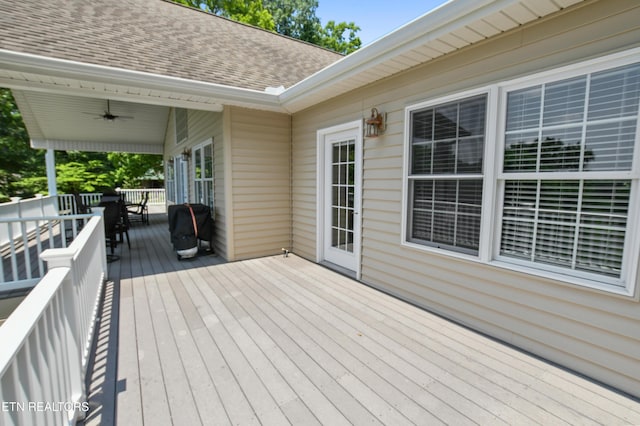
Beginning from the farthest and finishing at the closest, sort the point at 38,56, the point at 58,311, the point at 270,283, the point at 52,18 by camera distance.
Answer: the point at 52,18, the point at 270,283, the point at 38,56, the point at 58,311

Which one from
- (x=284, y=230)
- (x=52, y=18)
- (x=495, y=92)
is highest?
(x=52, y=18)

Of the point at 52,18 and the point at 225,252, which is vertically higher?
the point at 52,18

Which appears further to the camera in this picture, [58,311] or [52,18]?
[52,18]

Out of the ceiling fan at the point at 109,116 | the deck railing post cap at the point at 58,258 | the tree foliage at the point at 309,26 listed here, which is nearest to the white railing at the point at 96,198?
the ceiling fan at the point at 109,116

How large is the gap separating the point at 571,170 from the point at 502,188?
19.1 inches

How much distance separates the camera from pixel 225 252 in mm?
5062

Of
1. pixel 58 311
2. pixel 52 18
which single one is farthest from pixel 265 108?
pixel 58 311

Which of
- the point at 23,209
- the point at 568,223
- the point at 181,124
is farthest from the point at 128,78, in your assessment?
the point at 23,209

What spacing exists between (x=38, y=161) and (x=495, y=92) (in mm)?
22963

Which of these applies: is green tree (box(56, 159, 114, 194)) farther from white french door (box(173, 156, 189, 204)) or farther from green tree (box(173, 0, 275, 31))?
green tree (box(173, 0, 275, 31))

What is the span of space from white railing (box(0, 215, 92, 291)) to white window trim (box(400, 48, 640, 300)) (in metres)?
4.20

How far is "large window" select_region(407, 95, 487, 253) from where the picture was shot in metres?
2.73

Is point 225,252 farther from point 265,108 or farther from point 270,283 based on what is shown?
point 265,108

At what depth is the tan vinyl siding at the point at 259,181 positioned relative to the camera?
4863mm
